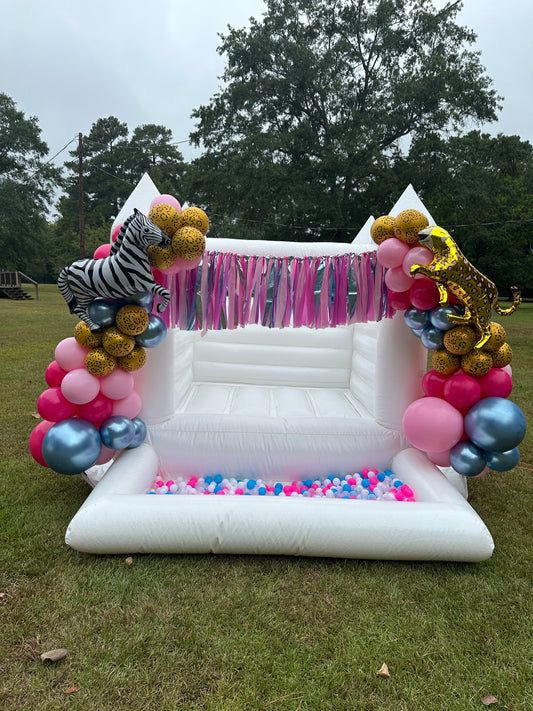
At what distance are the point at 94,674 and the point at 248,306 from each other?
2.11 metres

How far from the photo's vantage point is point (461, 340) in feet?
8.62

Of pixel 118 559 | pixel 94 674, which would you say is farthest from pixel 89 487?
pixel 94 674

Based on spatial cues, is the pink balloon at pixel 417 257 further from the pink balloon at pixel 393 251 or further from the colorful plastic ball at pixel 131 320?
the colorful plastic ball at pixel 131 320

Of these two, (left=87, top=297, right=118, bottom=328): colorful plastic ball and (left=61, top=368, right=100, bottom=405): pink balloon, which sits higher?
(left=87, top=297, right=118, bottom=328): colorful plastic ball

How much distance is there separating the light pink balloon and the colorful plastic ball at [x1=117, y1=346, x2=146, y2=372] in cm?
163

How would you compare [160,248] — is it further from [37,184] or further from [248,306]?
[37,184]

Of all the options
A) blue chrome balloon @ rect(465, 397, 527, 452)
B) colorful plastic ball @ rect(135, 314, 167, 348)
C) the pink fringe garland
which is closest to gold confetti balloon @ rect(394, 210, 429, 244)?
the pink fringe garland

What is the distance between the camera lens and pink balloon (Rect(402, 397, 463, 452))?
8.61 feet

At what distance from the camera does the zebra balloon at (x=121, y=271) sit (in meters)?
2.45

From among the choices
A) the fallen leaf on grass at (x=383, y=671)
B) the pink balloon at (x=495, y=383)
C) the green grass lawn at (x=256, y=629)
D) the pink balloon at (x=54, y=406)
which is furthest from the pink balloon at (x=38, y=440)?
the pink balloon at (x=495, y=383)

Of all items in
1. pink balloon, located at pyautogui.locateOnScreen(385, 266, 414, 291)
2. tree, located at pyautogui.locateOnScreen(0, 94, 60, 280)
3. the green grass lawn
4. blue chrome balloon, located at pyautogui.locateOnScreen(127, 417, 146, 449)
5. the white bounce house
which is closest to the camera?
the green grass lawn

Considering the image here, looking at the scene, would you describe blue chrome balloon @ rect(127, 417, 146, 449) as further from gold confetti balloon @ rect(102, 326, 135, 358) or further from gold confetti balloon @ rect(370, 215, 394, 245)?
gold confetti balloon @ rect(370, 215, 394, 245)

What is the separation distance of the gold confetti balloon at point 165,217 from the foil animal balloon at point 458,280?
1352mm

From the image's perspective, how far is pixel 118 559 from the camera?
2311 millimetres
